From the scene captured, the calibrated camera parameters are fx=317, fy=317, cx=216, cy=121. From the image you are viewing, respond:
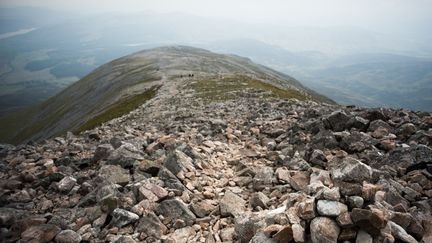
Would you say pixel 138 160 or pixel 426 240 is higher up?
pixel 426 240

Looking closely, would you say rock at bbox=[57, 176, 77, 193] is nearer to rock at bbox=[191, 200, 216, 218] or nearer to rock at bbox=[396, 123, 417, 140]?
rock at bbox=[191, 200, 216, 218]

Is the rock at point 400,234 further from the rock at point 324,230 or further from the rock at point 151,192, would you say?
the rock at point 151,192

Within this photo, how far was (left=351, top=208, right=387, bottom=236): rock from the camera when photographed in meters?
8.81

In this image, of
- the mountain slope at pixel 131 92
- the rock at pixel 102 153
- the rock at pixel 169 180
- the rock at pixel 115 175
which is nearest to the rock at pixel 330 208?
the rock at pixel 169 180

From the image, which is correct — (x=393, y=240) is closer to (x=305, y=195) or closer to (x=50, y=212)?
(x=305, y=195)

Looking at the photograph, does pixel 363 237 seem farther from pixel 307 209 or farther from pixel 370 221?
pixel 307 209

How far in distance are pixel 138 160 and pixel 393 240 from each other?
39.6 feet

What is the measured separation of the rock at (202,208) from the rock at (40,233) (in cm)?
511

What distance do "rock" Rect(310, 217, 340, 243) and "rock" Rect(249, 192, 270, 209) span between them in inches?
146

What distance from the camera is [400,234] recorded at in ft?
29.8

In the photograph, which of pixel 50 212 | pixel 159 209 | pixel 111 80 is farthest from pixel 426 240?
pixel 111 80

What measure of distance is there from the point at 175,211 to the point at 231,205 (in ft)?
7.34

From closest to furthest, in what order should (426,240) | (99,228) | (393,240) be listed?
(393,240), (426,240), (99,228)

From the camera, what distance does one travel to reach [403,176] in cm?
1384
